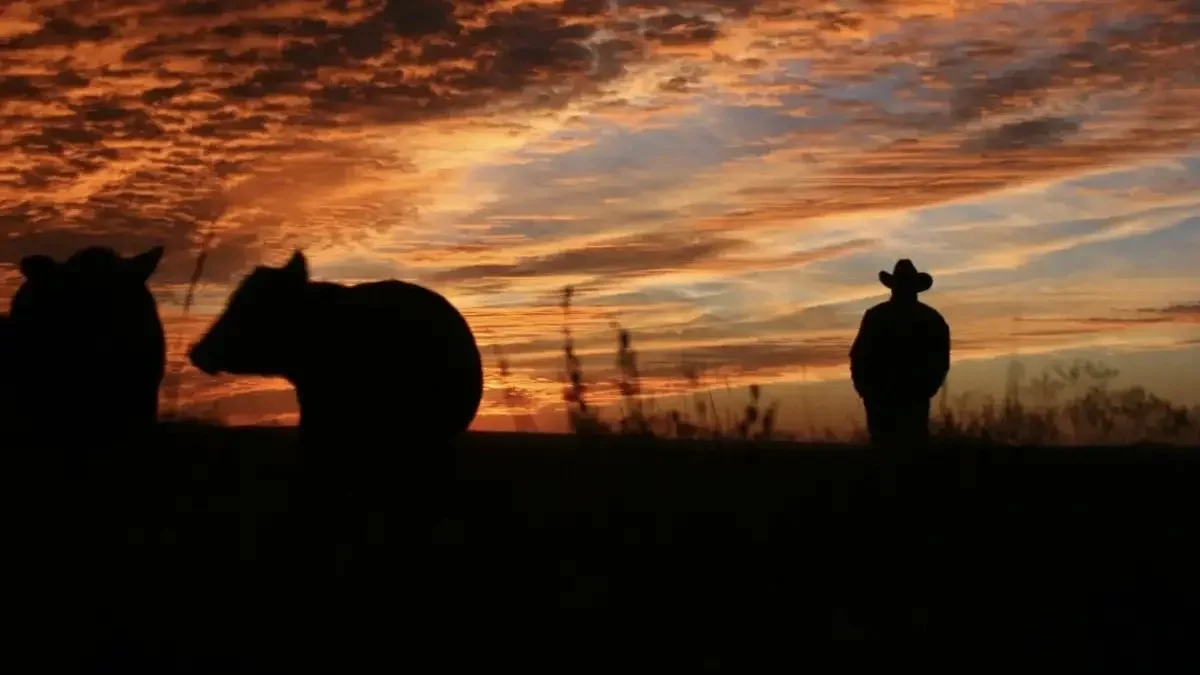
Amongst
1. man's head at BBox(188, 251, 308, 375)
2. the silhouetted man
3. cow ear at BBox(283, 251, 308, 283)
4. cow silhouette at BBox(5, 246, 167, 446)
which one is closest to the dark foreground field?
cow silhouette at BBox(5, 246, 167, 446)

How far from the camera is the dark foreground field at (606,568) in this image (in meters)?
5.69

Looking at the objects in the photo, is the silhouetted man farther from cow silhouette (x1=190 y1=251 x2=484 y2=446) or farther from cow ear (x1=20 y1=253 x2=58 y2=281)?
cow ear (x1=20 y1=253 x2=58 y2=281)

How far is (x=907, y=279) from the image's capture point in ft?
49.3

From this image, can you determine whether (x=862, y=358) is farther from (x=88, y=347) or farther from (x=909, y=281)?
(x=88, y=347)

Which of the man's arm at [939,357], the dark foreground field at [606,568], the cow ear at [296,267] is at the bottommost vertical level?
the dark foreground field at [606,568]

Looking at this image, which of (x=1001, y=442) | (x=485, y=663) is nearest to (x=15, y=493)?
(x=485, y=663)

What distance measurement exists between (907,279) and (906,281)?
0.02 metres

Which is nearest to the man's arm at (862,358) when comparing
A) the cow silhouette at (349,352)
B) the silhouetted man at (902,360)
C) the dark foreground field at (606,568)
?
the silhouetted man at (902,360)

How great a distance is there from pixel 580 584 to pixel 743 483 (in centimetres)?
392

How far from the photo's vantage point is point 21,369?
10062 mm

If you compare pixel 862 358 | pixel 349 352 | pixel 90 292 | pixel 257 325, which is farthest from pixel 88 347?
pixel 862 358

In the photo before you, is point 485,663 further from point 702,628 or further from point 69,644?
point 69,644

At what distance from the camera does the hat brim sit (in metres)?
15.1

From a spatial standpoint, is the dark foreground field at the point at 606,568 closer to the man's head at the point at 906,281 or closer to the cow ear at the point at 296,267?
the cow ear at the point at 296,267
